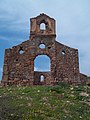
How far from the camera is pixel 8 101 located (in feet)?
49.1

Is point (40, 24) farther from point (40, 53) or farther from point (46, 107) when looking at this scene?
point (46, 107)

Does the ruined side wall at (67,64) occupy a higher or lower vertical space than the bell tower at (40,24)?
lower

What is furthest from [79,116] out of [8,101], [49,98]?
[8,101]

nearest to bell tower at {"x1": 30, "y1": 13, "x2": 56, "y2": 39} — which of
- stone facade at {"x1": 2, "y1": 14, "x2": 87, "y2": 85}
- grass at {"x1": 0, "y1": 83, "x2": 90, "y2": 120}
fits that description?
stone facade at {"x1": 2, "y1": 14, "x2": 87, "y2": 85}

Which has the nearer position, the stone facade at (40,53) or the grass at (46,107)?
the grass at (46,107)

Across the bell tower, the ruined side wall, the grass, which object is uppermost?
the bell tower

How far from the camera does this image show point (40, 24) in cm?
3005

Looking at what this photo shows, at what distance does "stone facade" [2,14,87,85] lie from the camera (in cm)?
2800

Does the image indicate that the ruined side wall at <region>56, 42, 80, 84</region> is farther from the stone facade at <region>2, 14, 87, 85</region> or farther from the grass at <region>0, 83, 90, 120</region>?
the grass at <region>0, 83, 90, 120</region>

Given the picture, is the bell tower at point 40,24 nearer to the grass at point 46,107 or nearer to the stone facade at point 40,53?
the stone facade at point 40,53

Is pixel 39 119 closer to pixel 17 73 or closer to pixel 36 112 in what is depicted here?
pixel 36 112

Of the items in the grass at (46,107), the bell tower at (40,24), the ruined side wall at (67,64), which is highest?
the bell tower at (40,24)

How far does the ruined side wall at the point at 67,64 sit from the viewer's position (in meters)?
28.3

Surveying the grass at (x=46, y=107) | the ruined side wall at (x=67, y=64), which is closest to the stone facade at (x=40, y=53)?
the ruined side wall at (x=67, y=64)
